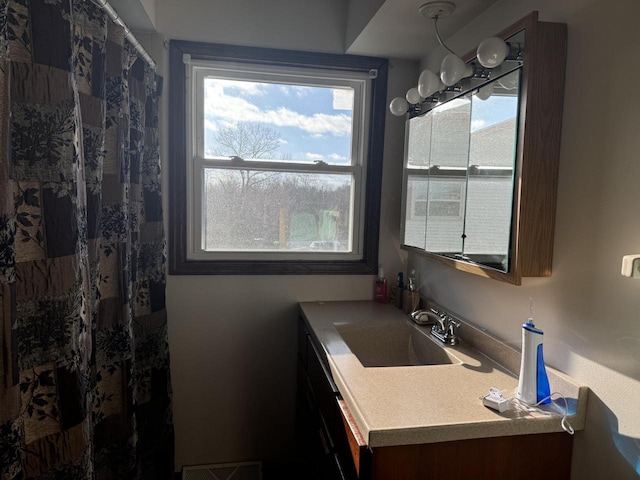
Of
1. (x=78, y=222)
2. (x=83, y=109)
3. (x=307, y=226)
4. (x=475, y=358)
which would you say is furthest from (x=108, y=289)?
(x=475, y=358)

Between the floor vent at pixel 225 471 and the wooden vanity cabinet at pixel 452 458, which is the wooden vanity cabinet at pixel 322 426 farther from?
the floor vent at pixel 225 471

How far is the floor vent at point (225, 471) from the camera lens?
2.09 m

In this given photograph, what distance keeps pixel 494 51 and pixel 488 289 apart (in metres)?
0.80

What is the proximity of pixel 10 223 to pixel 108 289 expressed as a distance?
23.7 inches

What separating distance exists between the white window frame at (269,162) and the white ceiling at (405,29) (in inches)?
7.2

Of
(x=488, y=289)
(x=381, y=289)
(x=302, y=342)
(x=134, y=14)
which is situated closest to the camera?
(x=488, y=289)

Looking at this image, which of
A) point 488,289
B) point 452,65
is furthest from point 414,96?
point 488,289

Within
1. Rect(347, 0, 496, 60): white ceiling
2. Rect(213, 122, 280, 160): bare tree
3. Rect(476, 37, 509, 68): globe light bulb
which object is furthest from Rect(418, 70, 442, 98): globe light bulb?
Rect(213, 122, 280, 160): bare tree

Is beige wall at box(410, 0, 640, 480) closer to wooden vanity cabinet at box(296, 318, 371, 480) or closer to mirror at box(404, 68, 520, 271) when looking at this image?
mirror at box(404, 68, 520, 271)

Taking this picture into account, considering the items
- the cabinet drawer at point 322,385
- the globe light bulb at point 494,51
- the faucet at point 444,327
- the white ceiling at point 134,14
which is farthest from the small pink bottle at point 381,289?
the white ceiling at point 134,14

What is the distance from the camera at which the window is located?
2027mm

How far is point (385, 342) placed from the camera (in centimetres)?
185

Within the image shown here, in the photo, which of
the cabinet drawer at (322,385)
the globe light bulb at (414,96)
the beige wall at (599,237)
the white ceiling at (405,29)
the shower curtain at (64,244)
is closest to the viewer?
the shower curtain at (64,244)

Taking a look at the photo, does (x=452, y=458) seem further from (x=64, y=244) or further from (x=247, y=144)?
(x=247, y=144)
